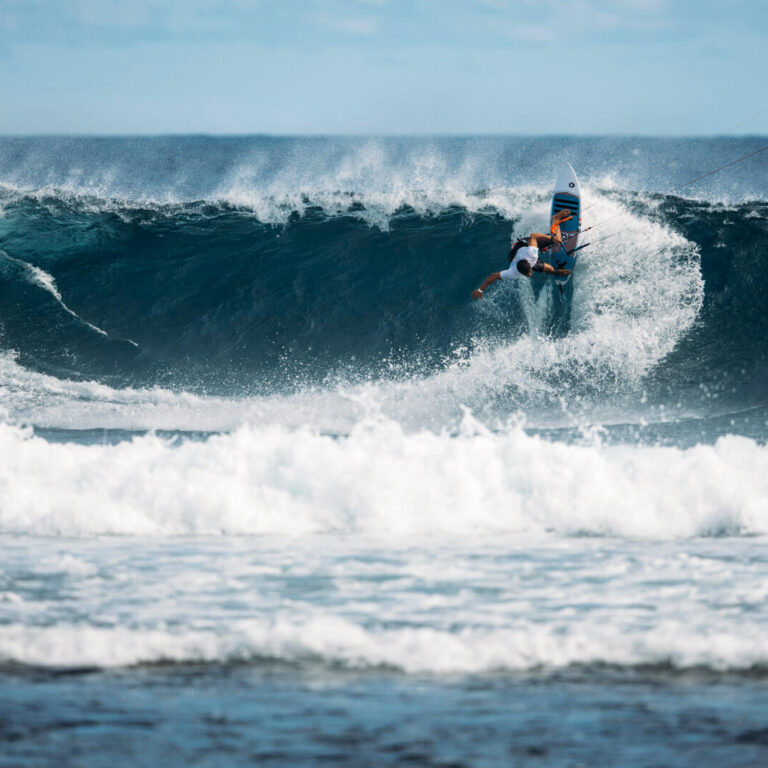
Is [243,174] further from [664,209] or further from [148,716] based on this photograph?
[148,716]

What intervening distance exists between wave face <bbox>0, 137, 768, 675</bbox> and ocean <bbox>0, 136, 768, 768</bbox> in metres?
0.04

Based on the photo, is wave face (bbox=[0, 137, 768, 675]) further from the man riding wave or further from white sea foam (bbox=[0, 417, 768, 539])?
the man riding wave

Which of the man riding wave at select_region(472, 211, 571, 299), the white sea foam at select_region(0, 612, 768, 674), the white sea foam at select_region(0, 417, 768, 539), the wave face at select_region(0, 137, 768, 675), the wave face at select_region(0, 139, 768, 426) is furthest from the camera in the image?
the wave face at select_region(0, 139, 768, 426)

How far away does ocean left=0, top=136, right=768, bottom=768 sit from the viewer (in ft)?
14.0

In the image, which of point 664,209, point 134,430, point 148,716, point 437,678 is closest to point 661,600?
point 437,678

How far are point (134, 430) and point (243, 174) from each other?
182 feet

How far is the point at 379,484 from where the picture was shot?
7992 mm

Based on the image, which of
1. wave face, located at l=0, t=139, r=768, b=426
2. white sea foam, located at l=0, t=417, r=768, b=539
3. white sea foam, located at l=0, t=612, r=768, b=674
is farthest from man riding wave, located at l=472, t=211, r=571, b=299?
white sea foam, located at l=0, t=612, r=768, b=674

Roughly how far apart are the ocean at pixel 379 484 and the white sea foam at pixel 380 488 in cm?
3

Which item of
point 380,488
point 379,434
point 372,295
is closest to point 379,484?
point 380,488

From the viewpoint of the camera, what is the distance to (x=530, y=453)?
8430 mm

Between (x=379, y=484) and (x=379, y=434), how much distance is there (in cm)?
81

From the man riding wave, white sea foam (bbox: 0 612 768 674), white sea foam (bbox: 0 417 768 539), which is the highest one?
the man riding wave

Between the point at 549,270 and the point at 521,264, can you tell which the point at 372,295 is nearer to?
the point at 549,270
